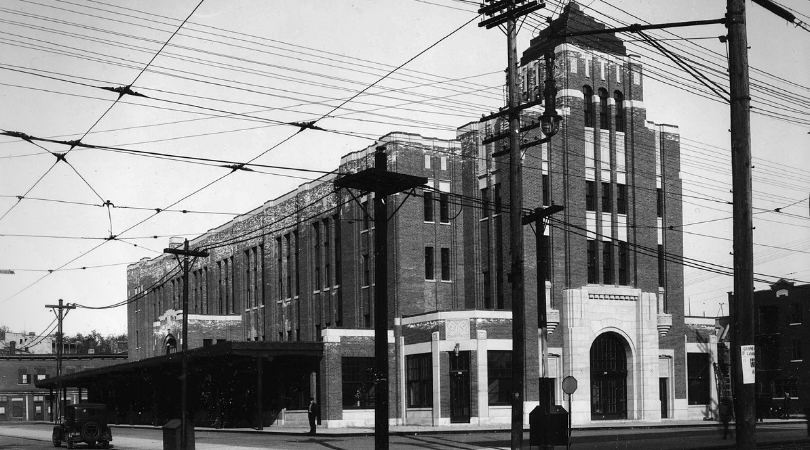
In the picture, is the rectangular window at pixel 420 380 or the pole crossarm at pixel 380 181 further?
the rectangular window at pixel 420 380

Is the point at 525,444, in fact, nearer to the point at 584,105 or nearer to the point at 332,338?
the point at 332,338

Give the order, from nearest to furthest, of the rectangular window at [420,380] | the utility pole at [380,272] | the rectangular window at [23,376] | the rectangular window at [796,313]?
the utility pole at [380,272] → the rectangular window at [420,380] → the rectangular window at [796,313] → the rectangular window at [23,376]

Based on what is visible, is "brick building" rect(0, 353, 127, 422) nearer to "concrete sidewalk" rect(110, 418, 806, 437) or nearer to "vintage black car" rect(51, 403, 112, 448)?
"concrete sidewalk" rect(110, 418, 806, 437)

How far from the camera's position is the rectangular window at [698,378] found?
5231cm

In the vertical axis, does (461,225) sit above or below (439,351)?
above

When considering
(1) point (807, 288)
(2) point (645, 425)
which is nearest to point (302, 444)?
(2) point (645, 425)

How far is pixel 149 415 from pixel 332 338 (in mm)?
27925

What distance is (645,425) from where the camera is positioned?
144 ft

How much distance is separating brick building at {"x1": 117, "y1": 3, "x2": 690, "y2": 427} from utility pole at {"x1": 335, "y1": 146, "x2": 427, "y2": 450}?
19.9 meters

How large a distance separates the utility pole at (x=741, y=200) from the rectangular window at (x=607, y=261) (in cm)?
3585

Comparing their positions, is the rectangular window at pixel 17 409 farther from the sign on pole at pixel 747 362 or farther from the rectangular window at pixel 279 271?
the sign on pole at pixel 747 362

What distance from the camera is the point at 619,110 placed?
51188 millimetres

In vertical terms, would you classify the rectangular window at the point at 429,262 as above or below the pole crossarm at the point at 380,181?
below

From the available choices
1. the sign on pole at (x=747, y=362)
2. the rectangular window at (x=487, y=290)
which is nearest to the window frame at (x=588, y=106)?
the rectangular window at (x=487, y=290)
